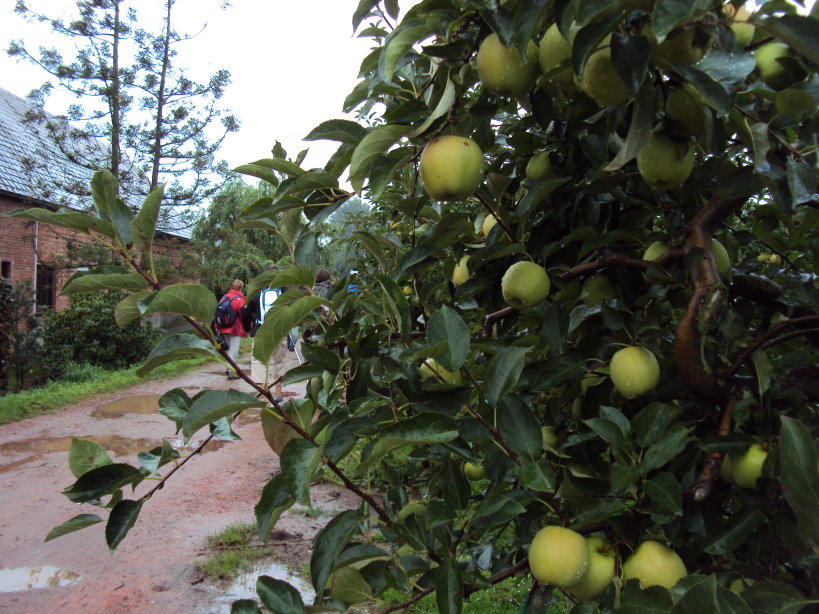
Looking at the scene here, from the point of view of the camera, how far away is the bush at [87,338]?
32.2ft

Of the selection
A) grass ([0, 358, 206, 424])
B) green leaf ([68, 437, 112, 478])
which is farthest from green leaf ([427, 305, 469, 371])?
grass ([0, 358, 206, 424])

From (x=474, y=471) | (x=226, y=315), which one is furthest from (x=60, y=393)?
(x=474, y=471)

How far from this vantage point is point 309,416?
1164 millimetres

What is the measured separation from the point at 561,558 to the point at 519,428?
0.21 metres

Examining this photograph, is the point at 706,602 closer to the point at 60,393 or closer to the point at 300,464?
the point at 300,464

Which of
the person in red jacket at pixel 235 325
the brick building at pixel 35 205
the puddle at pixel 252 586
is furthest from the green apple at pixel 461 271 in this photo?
the brick building at pixel 35 205

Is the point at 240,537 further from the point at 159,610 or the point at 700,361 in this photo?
the point at 700,361

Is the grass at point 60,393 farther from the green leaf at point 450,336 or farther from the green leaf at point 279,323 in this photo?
the green leaf at point 450,336

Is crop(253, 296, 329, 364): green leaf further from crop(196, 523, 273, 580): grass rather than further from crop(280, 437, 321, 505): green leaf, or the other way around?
crop(196, 523, 273, 580): grass

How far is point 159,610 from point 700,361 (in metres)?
3.16

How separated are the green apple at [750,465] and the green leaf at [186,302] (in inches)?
36.1

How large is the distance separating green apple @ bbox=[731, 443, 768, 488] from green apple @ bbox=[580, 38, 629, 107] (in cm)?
62

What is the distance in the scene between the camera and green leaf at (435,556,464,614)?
100 cm

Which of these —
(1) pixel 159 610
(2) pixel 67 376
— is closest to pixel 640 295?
(1) pixel 159 610
